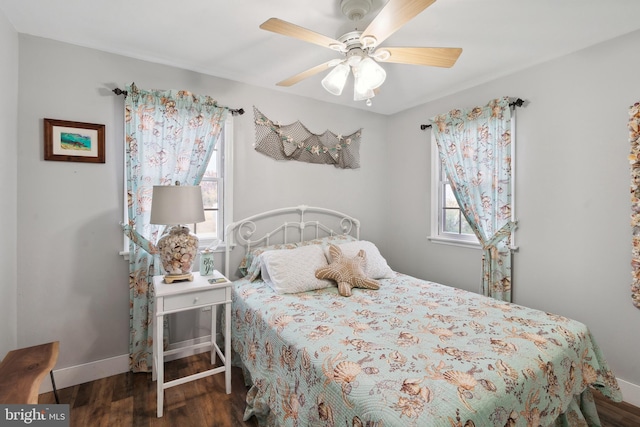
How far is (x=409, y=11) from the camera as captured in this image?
132 centimetres

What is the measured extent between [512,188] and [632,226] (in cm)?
80

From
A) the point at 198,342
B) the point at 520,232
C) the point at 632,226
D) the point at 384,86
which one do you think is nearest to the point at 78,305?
the point at 198,342

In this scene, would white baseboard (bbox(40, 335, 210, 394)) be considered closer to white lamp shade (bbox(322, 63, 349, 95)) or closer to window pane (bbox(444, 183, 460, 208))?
white lamp shade (bbox(322, 63, 349, 95))

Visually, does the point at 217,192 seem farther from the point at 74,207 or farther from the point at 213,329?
the point at 213,329

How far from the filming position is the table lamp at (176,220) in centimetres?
201

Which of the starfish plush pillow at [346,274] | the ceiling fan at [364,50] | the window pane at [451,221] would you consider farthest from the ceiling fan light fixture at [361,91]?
the window pane at [451,221]

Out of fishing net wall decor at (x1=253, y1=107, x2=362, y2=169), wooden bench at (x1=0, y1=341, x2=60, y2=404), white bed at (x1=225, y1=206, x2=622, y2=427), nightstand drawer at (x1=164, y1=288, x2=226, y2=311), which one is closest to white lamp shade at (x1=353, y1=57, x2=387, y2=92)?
fishing net wall decor at (x1=253, y1=107, x2=362, y2=169)

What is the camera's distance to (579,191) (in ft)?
7.39

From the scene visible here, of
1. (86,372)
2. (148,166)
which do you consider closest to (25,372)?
(86,372)

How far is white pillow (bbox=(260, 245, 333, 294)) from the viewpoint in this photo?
2.30 m

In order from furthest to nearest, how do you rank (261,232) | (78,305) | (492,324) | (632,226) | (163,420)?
(261,232) → (78,305) → (632,226) → (163,420) → (492,324)

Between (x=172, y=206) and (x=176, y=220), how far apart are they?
0.10 meters

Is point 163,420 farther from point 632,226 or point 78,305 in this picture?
point 632,226

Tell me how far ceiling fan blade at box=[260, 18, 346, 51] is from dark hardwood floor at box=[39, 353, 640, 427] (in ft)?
7.35
